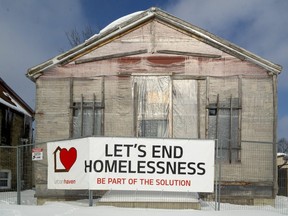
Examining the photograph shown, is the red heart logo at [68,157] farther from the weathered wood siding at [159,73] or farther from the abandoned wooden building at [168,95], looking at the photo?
the weathered wood siding at [159,73]

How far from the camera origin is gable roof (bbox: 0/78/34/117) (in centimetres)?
2582

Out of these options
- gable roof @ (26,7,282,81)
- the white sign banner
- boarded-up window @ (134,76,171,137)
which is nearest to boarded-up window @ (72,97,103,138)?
boarded-up window @ (134,76,171,137)

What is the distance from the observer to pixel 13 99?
27656 mm

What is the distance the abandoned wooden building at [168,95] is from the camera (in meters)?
14.7

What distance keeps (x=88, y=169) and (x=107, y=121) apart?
10.6ft

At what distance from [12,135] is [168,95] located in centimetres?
1284

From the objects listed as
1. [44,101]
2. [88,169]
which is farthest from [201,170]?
[44,101]

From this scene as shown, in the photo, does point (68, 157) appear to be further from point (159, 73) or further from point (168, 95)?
point (159, 73)

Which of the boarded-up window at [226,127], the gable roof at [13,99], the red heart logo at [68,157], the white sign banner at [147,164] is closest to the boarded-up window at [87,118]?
the red heart logo at [68,157]

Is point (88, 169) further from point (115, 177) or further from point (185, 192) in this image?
point (185, 192)

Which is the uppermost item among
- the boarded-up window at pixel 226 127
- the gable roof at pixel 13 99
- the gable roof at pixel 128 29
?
the gable roof at pixel 128 29

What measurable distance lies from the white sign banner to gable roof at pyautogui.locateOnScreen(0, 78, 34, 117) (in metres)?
14.0

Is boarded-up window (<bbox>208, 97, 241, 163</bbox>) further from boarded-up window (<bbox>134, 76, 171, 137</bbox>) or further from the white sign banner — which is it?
the white sign banner

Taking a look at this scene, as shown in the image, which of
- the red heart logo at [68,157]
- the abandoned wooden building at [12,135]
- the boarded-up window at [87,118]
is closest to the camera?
Result: the red heart logo at [68,157]
